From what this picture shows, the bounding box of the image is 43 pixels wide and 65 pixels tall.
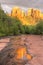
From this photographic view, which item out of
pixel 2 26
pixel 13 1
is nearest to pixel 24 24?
pixel 2 26

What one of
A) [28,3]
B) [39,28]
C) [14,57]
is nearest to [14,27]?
[39,28]

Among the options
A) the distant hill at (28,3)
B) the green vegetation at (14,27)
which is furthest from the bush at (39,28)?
the distant hill at (28,3)

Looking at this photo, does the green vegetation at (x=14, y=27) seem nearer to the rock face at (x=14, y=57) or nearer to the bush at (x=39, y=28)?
the bush at (x=39, y=28)

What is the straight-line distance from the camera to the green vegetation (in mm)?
13488

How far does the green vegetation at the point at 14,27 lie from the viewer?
13488 millimetres

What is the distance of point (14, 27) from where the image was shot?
1395 centimetres

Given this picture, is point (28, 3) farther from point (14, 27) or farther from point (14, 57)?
point (14, 57)

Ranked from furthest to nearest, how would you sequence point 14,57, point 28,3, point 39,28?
point 28,3 < point 39,28 < point 14,57

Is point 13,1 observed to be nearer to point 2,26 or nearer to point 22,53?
point 2,26

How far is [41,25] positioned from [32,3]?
639 centimetres

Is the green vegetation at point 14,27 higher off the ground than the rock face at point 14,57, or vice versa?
the rock face at point 14,57

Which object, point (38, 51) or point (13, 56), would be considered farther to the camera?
point (38, 51)

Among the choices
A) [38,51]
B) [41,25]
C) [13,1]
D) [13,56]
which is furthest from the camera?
[13,1]

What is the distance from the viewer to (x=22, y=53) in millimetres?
8188
